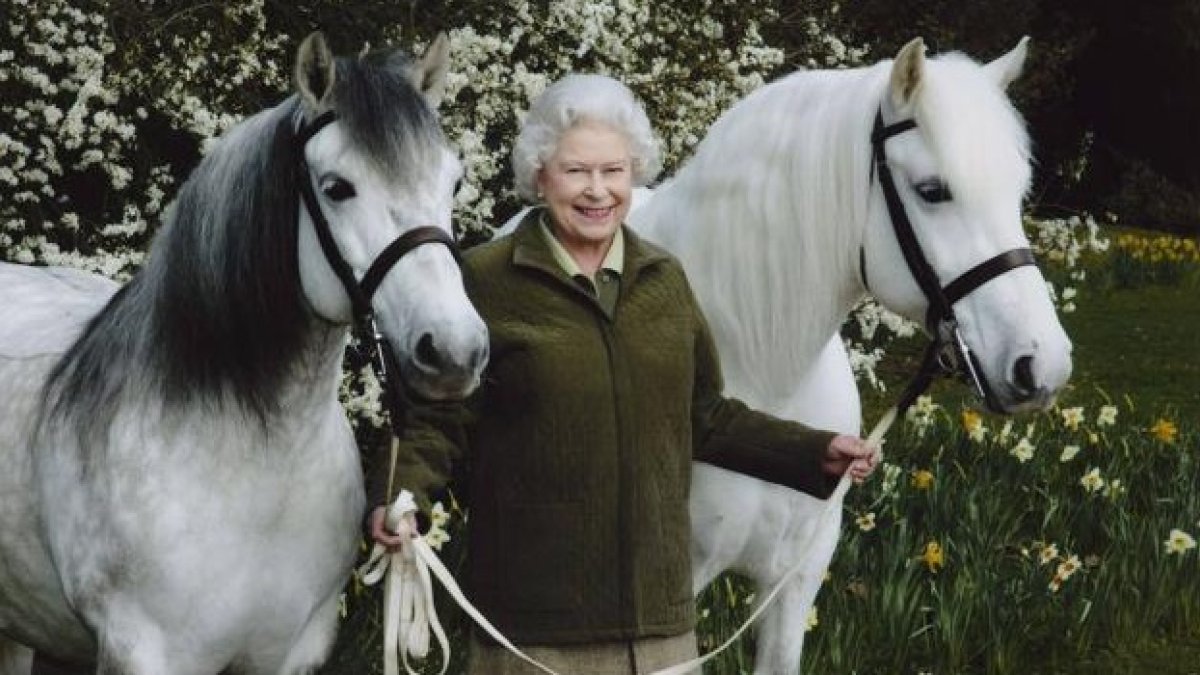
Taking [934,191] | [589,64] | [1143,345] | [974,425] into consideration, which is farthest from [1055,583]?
[1143,345]

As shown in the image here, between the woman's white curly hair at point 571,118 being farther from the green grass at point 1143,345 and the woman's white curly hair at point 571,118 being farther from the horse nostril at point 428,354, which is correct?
the green grass at point 1143,345

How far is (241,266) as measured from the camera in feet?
9.36

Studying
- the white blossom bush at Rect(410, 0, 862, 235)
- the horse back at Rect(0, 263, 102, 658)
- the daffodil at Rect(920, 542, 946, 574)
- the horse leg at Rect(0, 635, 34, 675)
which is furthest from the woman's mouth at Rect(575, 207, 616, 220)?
the daffodil at Rect(920, 542, 946, 574)

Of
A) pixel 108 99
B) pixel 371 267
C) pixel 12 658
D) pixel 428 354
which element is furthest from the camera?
pixel 108 99

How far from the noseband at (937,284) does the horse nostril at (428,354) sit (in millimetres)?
1142

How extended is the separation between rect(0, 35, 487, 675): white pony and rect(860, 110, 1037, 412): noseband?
3.11 feet

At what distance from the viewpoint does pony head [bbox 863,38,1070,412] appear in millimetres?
3068

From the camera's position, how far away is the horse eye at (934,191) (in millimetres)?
3232

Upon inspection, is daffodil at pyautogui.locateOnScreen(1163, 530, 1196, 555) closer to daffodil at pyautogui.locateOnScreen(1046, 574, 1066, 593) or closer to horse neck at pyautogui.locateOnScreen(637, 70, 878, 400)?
daffodil at pyautogui.locateOnScreen(1046, 574, 1066, 593)

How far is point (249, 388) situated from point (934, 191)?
4.44 ft

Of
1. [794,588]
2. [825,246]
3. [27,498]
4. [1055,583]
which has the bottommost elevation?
[1055,583]

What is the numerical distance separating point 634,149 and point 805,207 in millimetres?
656

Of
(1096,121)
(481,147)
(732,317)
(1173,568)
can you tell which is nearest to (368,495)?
(732,317)

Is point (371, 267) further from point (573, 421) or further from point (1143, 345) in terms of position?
point (1143, 345)
